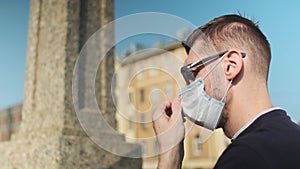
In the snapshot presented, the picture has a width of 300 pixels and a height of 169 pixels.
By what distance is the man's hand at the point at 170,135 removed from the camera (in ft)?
4.00

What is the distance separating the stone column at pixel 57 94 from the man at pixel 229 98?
1.47 m

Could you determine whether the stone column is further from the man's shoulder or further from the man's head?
the man's shoulder

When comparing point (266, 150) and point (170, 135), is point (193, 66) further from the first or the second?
point (266, 150)

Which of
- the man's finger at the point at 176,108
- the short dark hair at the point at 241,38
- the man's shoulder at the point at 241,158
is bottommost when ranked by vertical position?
the man's shoulder at the point at 241,158

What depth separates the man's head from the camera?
3.66ft

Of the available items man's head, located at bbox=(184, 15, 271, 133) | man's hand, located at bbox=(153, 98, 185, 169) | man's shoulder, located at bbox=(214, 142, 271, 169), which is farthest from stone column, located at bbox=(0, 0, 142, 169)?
man's shoulder, located at bbox=(214, 142, 271, 169)

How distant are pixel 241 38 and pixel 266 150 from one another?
0.46 m

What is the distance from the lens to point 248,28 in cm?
118

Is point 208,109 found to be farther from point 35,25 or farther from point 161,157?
point 35,25

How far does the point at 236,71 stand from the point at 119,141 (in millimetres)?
2034

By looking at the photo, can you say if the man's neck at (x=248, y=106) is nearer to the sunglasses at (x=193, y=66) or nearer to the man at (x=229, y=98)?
the man at (x=229, y=98)

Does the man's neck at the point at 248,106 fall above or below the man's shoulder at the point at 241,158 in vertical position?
above

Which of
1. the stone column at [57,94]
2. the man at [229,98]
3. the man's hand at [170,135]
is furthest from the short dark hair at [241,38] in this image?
the stone column at [57,94]

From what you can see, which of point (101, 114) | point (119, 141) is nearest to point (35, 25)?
point (101, 114)
